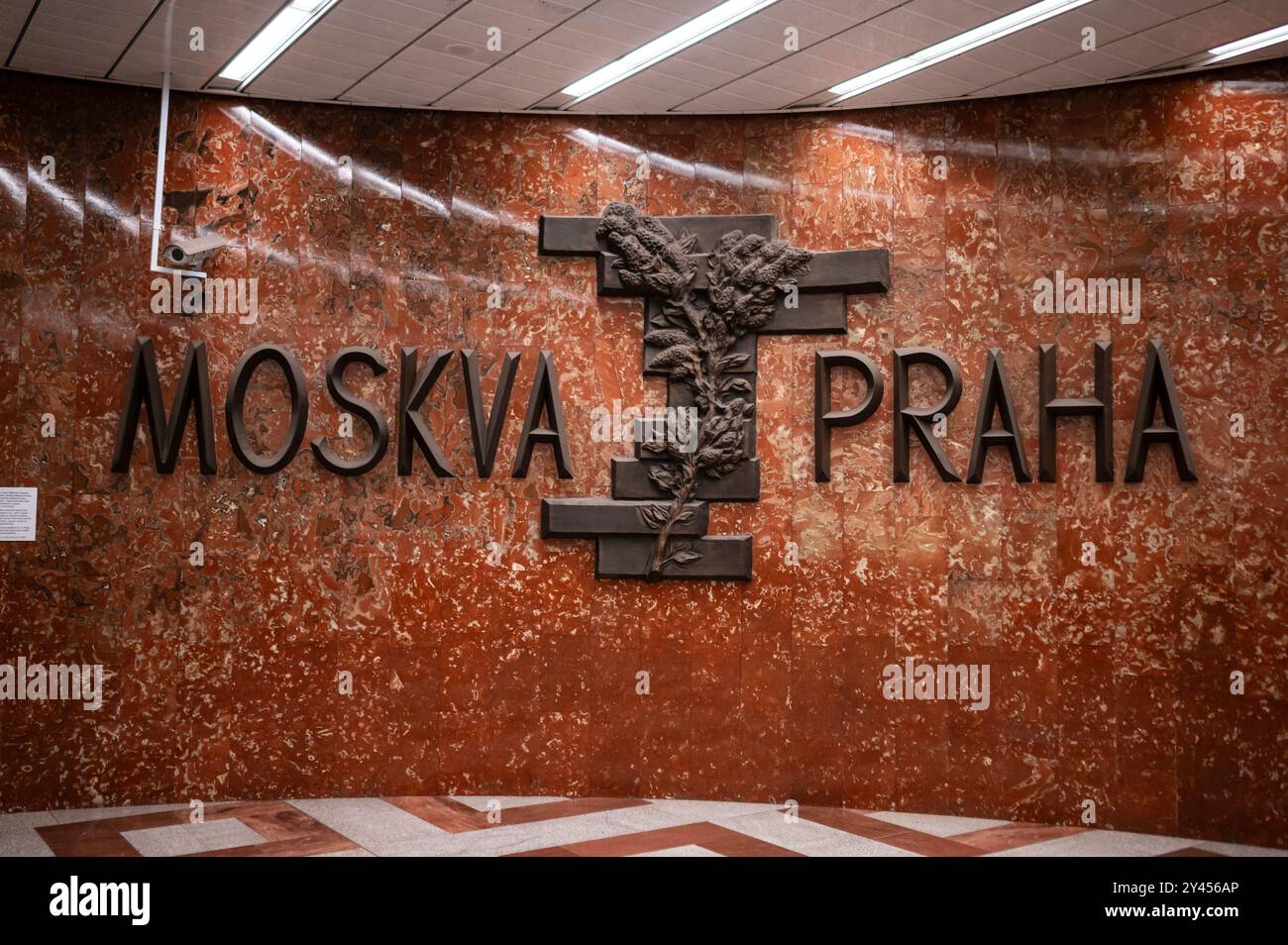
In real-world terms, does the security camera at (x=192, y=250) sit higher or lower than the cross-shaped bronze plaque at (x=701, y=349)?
higher

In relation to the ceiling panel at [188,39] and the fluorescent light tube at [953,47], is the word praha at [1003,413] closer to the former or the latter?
the fluorescent light tube at [953,47]

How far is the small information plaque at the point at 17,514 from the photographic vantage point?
5836mm

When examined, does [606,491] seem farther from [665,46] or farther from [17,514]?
[17,514]

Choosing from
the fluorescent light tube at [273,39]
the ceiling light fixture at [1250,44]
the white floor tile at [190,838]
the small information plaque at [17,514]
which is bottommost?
the white floor tile at [190,838]

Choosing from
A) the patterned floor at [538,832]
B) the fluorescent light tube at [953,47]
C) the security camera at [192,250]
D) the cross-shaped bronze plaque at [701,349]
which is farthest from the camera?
the cross-shaped bronze plaque at [701,349]

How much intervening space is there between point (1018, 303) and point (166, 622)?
200 inches

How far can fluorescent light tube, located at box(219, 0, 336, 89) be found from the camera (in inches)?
202

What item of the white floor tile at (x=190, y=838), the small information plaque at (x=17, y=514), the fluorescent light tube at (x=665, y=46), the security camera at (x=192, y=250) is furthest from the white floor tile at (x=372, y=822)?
the fluorescent light tube at (x=665, y=46)

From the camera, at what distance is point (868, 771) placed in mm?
6078

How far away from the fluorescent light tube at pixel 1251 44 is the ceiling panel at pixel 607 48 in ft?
0.31

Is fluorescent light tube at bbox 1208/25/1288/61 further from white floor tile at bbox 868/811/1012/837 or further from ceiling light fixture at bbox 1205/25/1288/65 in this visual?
white floor tile at bbox 868/811/1012/837

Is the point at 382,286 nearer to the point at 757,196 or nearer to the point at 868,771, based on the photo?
the point at 757,196

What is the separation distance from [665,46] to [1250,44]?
2.90 m

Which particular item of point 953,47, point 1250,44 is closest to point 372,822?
point 953,47
